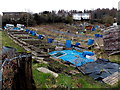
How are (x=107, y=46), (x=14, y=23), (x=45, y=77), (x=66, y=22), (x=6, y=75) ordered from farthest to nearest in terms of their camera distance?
(x=66, y=22)
(x=14, y=23)
(x=107, y=46)
(x=45, y=77)
(x=6, y=75)

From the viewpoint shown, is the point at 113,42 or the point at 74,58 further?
the point at 113,42

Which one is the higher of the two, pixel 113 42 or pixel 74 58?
pixel 113 42

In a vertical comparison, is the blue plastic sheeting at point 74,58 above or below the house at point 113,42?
below

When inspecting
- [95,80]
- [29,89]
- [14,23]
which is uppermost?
[14,23]

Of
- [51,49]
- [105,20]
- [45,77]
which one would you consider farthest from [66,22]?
[45,77]

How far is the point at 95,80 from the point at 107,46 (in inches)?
233

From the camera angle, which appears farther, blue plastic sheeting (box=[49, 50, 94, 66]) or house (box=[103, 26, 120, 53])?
house (box=[103, 26, 120, 53])

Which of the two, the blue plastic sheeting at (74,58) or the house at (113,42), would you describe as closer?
the blue plastic sheeting at (74,58)

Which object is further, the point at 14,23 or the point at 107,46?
the point at 14,23

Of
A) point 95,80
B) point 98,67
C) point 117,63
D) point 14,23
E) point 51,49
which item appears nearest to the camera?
point 95,80

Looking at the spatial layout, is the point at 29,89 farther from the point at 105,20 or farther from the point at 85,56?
the point at 105,20

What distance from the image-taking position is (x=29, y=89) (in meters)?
2.42

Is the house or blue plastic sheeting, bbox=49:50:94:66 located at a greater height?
the house

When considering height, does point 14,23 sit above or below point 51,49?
above
